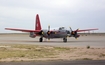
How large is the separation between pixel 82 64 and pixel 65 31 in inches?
1105

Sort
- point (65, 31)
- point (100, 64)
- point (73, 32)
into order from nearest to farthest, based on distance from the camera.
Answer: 1. point (100, 64)
2. point (65, 31)
3. point (73, 32)

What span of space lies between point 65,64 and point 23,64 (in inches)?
89.7

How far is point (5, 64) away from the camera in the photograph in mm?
12141

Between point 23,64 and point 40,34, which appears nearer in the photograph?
point 23,64

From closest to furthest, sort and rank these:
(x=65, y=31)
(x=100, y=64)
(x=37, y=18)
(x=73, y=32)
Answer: (x=100, y=64)
(x=65, y=31)
(x=73, y=32)
(x=37, y=18)

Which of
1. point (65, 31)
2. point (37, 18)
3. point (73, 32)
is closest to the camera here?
point (65, 31)

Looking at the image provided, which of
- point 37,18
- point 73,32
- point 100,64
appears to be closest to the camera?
point 100,64

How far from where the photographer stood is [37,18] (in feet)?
164

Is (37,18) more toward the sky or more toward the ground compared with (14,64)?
more toward the sky

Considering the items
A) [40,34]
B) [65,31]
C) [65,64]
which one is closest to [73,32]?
[65,31]

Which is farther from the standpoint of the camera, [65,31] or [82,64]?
[65,31]

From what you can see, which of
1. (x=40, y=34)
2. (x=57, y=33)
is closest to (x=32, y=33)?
(x=40, y=34)

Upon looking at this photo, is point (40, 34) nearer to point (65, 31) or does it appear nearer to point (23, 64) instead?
point (65, 31)

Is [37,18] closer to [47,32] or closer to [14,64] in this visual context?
[47,32]
